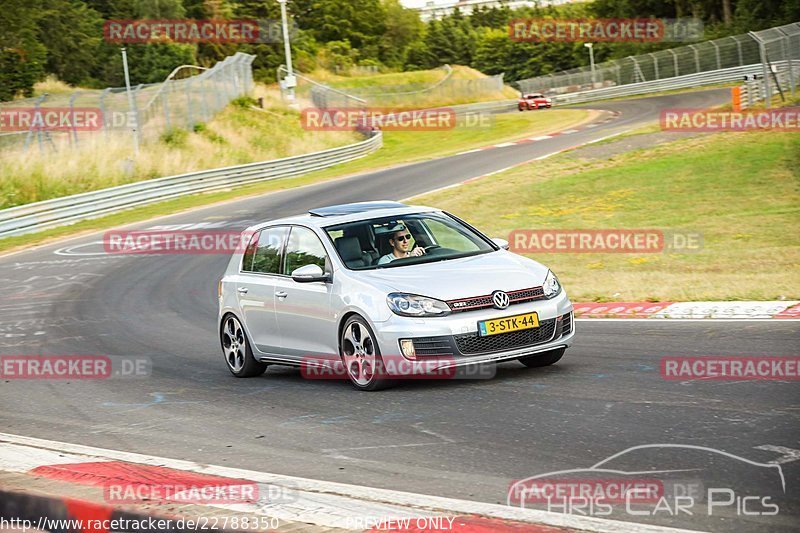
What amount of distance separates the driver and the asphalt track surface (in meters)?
1.19

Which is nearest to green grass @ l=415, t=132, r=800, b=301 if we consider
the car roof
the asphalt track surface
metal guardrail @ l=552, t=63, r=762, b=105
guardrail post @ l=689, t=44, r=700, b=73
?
the asphalt track surface

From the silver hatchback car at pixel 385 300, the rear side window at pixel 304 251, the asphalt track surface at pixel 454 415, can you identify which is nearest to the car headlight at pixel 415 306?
the silver hatchback car at pixel 385 300

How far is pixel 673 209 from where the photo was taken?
74.2 feet

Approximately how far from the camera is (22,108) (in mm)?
36906

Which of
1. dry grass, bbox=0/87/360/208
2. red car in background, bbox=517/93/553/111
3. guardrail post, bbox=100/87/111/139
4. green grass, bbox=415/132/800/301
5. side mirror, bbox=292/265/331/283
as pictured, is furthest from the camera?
red car in background, bbox=517/93/553/111

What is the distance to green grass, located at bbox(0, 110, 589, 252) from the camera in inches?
1172

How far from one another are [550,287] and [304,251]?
229 cm

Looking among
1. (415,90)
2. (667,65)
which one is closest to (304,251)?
(667,65)

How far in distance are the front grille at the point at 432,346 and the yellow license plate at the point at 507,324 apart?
267mm

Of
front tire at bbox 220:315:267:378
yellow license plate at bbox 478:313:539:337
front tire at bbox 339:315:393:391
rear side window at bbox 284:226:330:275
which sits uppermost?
rear side window at bbox 284:226:330:275

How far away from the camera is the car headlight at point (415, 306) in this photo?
8.59 meters

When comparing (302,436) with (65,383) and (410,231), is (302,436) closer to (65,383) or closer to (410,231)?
(410,231)

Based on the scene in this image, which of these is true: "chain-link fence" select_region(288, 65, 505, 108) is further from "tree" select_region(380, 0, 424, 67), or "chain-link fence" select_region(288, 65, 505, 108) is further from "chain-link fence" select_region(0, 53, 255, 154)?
"tree" select_region(380, 0, 424, 67)

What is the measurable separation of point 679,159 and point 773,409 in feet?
72.3
